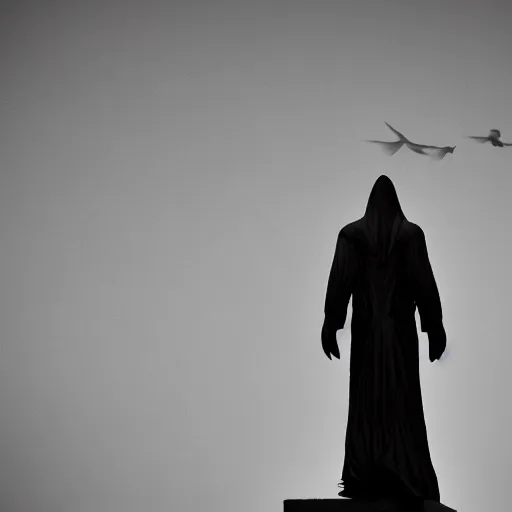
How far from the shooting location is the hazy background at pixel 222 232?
4.30m

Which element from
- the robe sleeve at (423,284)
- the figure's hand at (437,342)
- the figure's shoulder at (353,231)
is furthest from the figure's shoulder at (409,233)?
the figure's hand at (437,342)

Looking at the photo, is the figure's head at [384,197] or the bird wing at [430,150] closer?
the figure's head at [384,197]

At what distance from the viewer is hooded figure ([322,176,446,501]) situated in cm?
287

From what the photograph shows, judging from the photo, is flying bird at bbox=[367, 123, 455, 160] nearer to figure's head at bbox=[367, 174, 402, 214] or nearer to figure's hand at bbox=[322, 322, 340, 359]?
figure's head at bbox=[367, 174, 402, 214]

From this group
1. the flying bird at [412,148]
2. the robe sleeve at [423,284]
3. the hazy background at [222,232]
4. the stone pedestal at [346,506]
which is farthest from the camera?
the flying bird at [412,148]

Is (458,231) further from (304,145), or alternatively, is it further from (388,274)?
(388,274)

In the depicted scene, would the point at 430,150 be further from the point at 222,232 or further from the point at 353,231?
the point at 353,231

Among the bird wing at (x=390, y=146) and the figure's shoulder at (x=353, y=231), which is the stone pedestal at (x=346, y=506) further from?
the bird wing at (x=390, y=146)

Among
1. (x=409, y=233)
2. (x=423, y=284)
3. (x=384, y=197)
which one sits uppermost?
(x=384, y=197)

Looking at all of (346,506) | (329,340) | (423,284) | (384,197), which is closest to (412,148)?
(384,197)

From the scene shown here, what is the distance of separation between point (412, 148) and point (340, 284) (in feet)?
5.82

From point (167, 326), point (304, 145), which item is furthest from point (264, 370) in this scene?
point (304, 145)

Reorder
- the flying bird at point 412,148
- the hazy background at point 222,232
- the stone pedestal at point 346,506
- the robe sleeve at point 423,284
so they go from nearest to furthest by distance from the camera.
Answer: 1. the stone pedestal at point 346,506
2. the robe sleeve at point 423,284
3. the hazy background at point 222,232
4. the flying bird at point 412,148

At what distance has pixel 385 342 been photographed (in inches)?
116
